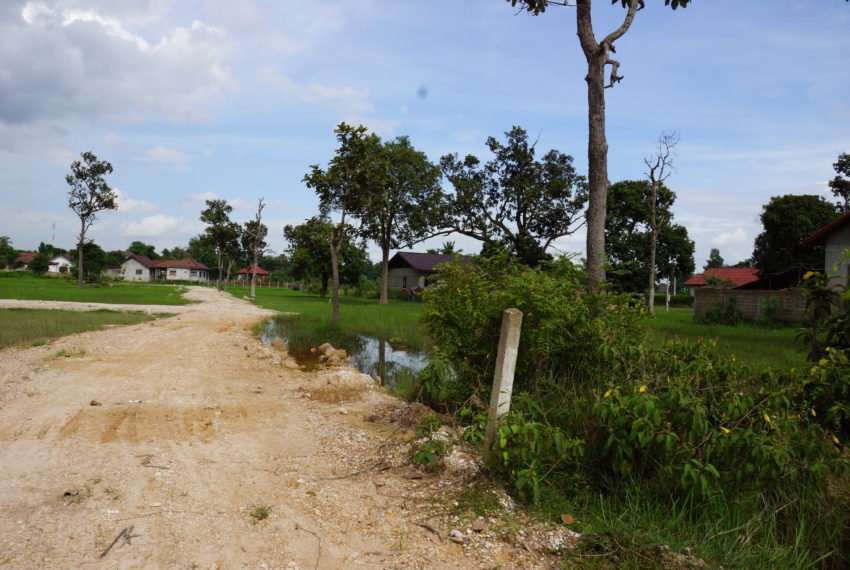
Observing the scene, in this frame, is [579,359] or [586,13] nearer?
[579,359]

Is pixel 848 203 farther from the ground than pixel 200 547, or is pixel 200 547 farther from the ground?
pixel 848 203

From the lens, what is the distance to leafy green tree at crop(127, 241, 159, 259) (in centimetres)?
11256

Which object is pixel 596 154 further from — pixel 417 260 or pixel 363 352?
pixel 417 260

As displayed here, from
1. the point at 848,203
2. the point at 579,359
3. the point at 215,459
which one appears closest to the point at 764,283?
the point at 848,203

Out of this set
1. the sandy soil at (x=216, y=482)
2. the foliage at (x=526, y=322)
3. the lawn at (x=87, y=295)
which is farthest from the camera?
the lawn at (x=87, y=295)

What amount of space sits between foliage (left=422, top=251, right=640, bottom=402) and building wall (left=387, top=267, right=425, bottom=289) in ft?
148

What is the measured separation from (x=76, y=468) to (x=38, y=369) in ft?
18.8

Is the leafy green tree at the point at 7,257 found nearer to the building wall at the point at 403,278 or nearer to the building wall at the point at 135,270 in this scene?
the building wall at the point at 135,270

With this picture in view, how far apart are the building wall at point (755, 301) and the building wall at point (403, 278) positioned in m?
31.8

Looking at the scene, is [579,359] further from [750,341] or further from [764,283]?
[764,283]

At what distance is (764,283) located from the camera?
28.2 meters

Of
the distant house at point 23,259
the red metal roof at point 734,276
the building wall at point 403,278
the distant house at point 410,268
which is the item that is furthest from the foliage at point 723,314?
the distant house at point 23,259

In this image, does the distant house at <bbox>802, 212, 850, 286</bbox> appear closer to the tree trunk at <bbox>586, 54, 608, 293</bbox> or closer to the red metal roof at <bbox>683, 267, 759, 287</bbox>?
the tree trunk at <bbox>586, 54, 608, 293</bbox>

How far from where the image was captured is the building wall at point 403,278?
53156mm
